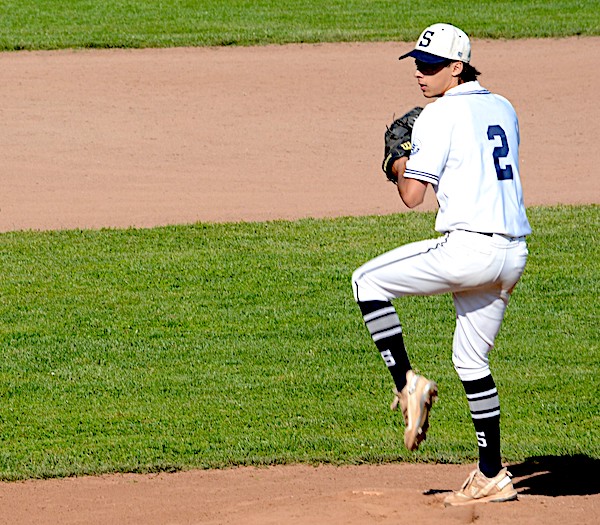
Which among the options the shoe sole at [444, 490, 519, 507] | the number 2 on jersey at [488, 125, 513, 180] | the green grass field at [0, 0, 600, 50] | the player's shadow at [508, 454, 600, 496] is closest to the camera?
the number 2 on jersey at [488, 125, 513, 180]

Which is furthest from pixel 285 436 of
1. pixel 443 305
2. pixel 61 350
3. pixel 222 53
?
pixel 222 53

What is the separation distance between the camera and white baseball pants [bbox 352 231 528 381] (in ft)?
17.6

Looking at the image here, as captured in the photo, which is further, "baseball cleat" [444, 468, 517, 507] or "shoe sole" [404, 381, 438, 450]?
"baseball cleat" [444, 468, 517, 507]

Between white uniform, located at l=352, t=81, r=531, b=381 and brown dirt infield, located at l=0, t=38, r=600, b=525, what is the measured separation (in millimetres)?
1817

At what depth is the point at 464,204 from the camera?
5.36 m

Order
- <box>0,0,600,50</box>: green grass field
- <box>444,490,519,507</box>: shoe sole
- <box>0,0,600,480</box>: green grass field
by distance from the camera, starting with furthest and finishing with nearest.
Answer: <box>0,0,600,50</box>: green grass field < <box>0,0,600,480</box>: green grass field < <box>444,490,519,507</box>: shoe sole

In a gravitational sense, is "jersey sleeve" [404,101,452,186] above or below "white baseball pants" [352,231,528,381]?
above

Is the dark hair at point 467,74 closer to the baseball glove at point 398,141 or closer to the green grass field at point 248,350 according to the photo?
→ the baseball glove at point 398,141

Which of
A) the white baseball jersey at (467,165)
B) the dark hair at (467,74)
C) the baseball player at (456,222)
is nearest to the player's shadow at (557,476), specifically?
the baseball player at (456,222)

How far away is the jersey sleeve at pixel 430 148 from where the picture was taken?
5301 millimetres

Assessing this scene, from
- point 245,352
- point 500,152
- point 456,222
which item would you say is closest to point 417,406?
point 456,222

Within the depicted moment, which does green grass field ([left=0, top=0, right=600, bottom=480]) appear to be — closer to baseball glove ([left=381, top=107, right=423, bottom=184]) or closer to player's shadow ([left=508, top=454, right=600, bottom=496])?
player's shadow ([left=508, top=454, right=600, bottom=496])

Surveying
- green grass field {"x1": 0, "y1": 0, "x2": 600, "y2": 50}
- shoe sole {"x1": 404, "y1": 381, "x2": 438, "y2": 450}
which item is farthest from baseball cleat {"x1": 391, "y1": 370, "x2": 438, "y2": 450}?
green grass field {"x1": 0, "y1": 0, "x2": 600, "y2": 50}

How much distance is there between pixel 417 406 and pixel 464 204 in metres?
0.94
